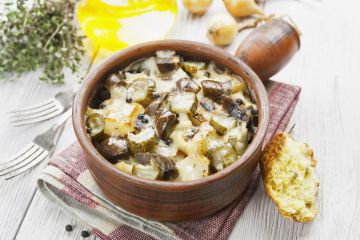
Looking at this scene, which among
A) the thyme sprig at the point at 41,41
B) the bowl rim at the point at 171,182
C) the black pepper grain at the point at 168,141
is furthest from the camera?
the thyme sprig at the point at 41,41

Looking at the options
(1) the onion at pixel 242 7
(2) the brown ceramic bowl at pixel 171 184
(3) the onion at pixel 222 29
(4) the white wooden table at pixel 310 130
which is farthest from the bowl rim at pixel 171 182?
(1) the onion at pixel 242 7

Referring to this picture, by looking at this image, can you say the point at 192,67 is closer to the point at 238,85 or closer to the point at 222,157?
the point at 238,85

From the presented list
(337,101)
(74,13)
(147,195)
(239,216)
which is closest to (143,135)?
(147,195)

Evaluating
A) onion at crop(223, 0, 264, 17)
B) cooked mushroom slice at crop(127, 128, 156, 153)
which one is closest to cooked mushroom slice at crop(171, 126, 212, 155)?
cooked mushroom slice at crop(127, 128, 156, 153)

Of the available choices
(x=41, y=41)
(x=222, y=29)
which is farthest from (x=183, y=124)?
(x=41, y=41)

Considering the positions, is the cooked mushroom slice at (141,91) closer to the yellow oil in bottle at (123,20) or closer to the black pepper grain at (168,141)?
the black pepper grain at (168,141)

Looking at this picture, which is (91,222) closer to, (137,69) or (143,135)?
(143,135)
